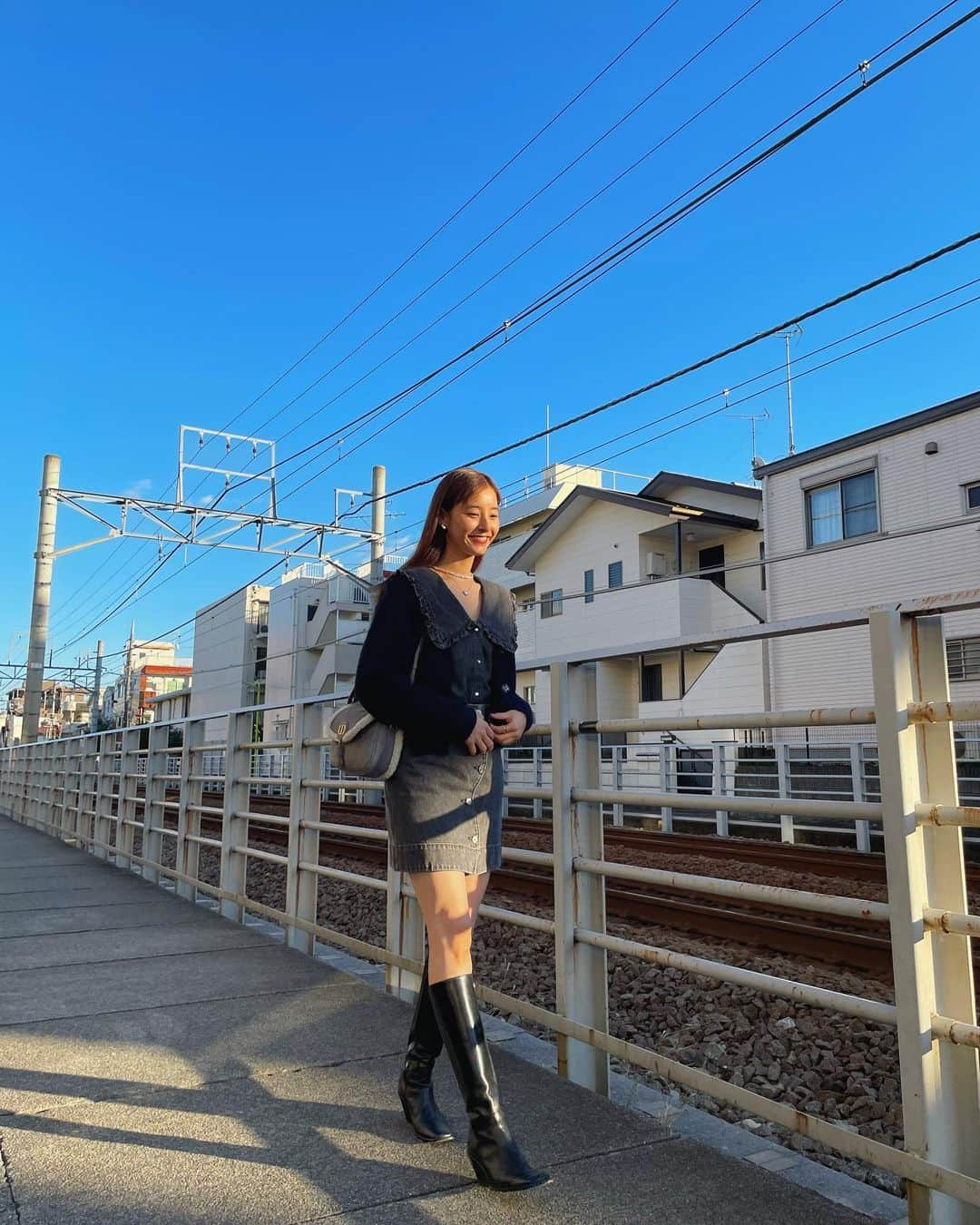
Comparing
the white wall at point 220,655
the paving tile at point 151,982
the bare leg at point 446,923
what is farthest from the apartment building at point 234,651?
the bare leg at point 446,923

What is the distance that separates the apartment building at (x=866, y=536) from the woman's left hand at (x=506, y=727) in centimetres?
1429

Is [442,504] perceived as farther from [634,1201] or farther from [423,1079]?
[634,1201]

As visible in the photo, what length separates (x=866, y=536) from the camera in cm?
1798

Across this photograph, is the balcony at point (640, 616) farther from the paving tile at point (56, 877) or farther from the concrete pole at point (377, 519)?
the paving tile at point (56, 877)

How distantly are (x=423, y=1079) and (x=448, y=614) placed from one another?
1.17 meters

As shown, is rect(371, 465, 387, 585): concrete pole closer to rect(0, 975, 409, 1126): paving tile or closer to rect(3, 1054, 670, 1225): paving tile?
rect(0, 975, 409, 1126): paving tile

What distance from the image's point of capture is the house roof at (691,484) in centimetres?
2370

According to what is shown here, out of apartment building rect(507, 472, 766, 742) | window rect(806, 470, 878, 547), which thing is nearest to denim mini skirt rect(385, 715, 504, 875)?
window rect(806, 470, 878, 547)

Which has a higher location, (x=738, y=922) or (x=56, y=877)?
(x=56, y=877)

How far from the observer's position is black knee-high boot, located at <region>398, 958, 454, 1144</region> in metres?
2.40

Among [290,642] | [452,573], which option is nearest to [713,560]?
[452,573]

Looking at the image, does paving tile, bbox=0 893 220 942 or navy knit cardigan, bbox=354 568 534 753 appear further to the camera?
paving tile, bbox=0 893 220 942

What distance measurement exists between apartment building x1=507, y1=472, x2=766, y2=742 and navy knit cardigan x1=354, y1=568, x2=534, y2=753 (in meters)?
18.3

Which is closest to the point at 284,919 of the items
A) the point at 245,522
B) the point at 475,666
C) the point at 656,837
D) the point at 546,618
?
the point at 475,666
